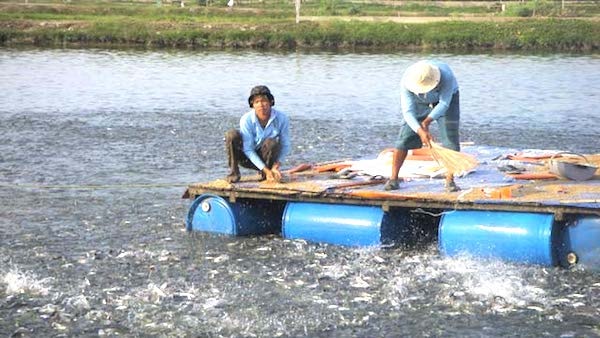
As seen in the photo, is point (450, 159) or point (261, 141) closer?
point (450, 159)

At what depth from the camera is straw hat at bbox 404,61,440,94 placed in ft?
41.1

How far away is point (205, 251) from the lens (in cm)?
1294

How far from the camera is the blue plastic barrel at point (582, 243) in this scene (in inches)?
447

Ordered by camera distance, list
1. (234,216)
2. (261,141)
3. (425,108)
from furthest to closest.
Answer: (261,141)
(234,216)
(425,108)

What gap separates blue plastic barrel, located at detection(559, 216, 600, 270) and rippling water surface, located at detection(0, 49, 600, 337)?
159mm

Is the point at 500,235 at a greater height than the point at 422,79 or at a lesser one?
lesser

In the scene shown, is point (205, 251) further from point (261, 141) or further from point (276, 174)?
point (261, 141)

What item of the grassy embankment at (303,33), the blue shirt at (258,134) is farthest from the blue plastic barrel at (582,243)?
the grassy embankment at (303,33)

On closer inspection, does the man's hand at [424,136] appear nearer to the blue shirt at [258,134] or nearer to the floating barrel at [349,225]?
the floating barrel at [349,225]

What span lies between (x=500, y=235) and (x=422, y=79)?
2.06 metres

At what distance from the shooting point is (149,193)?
16500 mm

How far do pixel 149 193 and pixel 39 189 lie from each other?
1774 mm

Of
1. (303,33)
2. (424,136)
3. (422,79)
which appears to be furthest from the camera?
(303,33)

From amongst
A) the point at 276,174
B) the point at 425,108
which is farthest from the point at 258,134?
the point at 425,108
